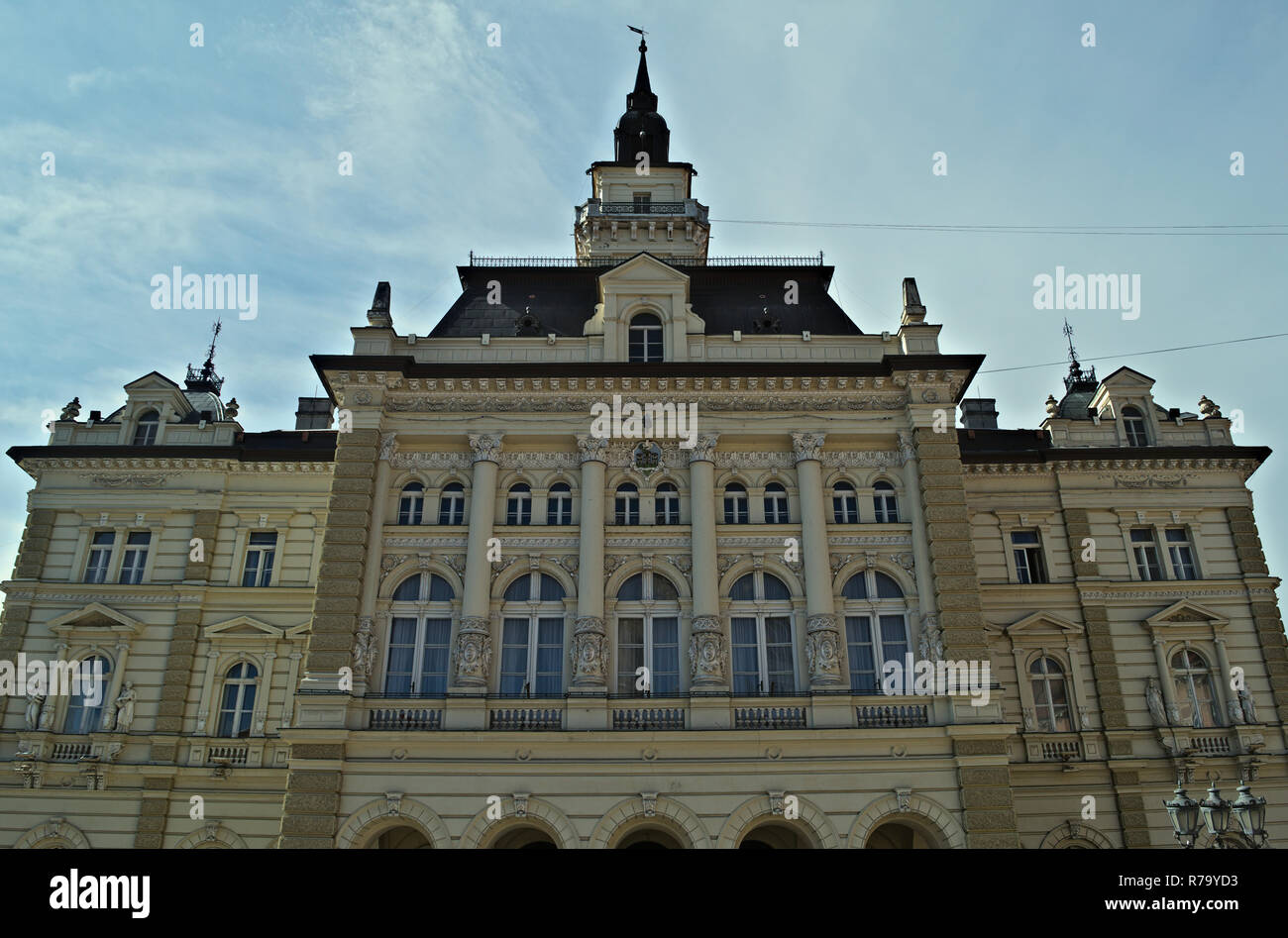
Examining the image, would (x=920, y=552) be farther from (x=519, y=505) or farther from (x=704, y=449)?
(x=519, y=505)

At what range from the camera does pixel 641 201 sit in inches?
1656

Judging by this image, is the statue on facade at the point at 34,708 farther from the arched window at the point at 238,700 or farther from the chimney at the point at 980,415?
the chimney at the point at 980,415

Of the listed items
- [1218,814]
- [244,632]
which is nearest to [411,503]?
[244,632]

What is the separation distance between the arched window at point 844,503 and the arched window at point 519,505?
31.6 ft

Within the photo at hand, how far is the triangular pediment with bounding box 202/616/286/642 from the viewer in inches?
1275

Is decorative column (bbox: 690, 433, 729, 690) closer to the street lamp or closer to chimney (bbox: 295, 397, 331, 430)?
the street lamp

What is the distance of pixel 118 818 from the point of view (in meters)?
29.9

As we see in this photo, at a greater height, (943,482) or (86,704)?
(943,482)

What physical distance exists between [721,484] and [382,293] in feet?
43.7

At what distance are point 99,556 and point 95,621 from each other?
2.65 m

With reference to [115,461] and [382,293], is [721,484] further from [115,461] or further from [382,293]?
[115,461]

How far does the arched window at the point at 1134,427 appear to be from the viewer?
1378 inches
